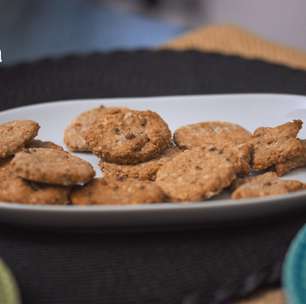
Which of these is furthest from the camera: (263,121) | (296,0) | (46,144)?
(296,0)

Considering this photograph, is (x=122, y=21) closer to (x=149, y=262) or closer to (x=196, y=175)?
(x=196, y=175)

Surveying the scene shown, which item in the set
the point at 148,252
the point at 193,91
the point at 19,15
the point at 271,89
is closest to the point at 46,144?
the point at 148,252

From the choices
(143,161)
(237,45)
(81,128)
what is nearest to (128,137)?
(143,161)

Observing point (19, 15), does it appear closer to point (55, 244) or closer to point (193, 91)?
point (193, 91)

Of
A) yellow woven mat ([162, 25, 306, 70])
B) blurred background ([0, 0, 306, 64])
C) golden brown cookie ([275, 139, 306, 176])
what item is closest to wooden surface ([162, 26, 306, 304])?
yellow woven mat ([162, 25, 306, 70])

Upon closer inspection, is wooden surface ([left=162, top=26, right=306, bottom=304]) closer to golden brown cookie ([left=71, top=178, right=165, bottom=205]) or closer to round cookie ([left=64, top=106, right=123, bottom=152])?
round cookie ([left=64, top=106, right=123, bottom=152])

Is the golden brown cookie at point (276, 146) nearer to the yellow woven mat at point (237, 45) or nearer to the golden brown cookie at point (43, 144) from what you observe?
the golden brown cookie at point (43, 144)
